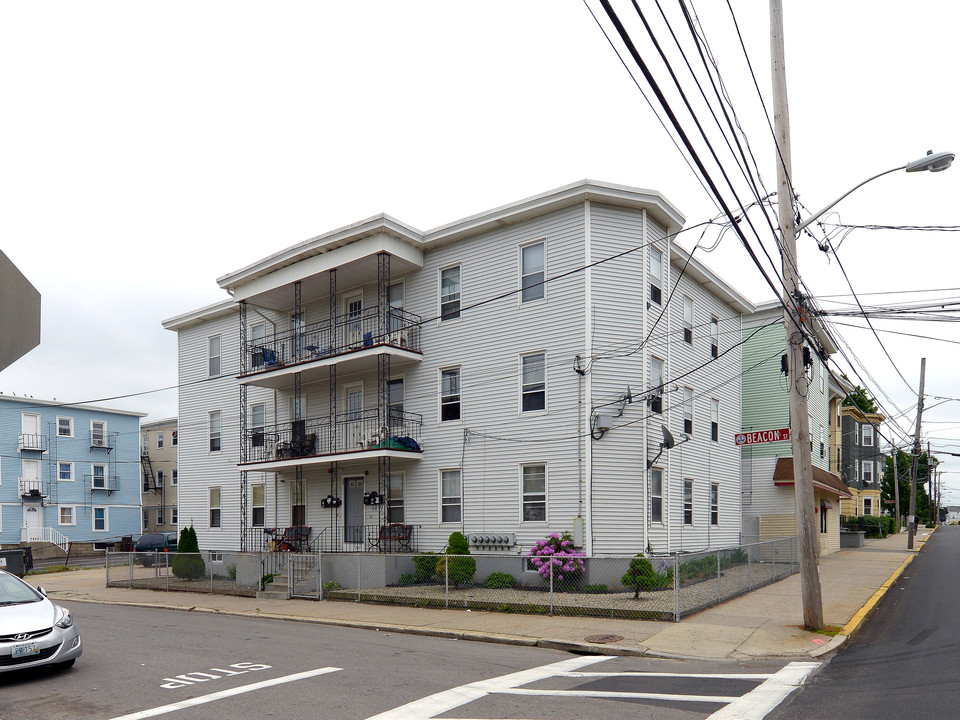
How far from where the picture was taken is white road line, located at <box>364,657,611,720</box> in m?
8.21

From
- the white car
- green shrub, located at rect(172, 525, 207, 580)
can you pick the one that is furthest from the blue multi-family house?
the white car

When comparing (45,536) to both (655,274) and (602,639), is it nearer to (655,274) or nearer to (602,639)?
(655,274)

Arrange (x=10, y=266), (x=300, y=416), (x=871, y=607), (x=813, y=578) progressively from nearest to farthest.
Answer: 1. (x=10, y=266)
2. (x=813, y=578)
3. (x=871, y=607)
4. (x=300, y=416)

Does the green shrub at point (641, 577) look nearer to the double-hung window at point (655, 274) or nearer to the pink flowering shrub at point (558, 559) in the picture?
the pink flowering shrub at point (558, 559)

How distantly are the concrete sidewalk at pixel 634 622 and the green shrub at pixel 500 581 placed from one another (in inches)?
123

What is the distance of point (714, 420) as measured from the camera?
88.7ft

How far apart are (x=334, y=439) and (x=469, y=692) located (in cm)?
1616

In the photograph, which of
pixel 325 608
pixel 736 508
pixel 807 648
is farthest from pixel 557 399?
pixel 736 508

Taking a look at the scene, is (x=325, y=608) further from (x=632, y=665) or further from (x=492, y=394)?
(x=632, y=665)

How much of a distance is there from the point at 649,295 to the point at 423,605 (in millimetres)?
10287

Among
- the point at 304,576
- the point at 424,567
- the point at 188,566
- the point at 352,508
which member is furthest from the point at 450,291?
the point at 188,566

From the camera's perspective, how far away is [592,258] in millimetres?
20438

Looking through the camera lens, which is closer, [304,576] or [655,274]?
[304,576]

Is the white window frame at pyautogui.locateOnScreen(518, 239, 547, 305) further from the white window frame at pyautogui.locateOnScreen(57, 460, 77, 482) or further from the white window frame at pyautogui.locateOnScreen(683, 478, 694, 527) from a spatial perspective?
the white window frame at pyautogui.locateOnScreen(57, 460, 77, 482)
